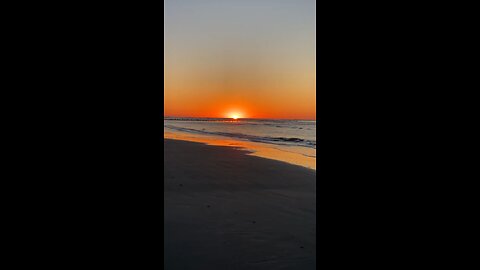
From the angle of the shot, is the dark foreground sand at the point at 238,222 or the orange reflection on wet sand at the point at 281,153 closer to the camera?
the dark foreground sand at the point at 238,222

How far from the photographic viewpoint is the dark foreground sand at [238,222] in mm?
2936

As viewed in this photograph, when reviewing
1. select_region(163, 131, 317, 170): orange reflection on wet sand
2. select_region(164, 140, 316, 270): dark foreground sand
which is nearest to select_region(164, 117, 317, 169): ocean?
select_region(163, 131, 317, 170): orange reflection on wet sand

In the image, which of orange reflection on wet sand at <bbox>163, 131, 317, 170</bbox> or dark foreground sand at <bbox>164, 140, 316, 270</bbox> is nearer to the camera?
dark foreground sand at <bbox>164, 140, 316, 270</bbox>

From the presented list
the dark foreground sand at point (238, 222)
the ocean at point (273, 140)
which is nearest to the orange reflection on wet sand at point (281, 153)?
the ocean at point (273, 140)

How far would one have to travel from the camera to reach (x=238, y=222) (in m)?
3.90

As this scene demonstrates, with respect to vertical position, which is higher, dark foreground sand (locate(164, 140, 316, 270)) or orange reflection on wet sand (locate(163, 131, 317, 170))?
orange reflection on wet sand (locate(163, 131, 317, 170))

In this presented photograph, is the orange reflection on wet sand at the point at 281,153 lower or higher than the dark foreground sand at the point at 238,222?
higher

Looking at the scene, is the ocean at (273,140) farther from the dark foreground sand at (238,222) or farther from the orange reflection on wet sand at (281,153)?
the dark foreground sand at (238,222)

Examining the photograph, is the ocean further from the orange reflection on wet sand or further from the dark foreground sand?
the dark foreground sand

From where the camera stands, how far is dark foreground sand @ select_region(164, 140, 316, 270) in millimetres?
2936

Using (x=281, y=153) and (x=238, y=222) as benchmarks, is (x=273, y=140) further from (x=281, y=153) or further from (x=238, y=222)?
(x=238, y=222)

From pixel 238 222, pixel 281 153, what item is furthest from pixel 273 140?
pixel 238 222
